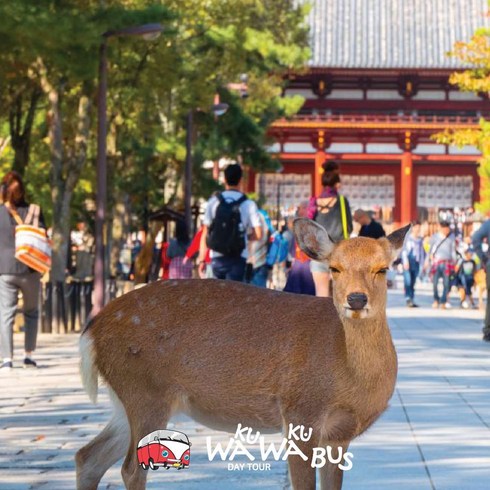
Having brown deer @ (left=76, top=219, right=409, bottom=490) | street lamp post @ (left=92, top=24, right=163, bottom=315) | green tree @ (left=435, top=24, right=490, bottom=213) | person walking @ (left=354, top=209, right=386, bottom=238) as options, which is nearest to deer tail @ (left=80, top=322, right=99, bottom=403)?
brown deer @ (left=76, top=219, right=409, bottom=490)

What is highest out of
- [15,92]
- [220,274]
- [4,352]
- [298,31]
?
[298,31]

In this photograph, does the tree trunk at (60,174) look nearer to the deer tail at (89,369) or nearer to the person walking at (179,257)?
the person walking at (179,257)

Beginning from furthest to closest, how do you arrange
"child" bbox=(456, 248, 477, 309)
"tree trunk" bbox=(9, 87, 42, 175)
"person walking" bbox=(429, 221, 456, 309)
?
"child" bbox=(456, 248, 477, 309) < "person walking" bbox=(429, 221, 456, 309) < "tree trunk" bbox=(9, 87, 42, 175)

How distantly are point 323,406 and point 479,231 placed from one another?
1389cm

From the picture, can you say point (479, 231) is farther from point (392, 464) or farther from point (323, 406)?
point (323, 406)

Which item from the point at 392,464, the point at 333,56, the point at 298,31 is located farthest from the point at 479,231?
the point at 333,56

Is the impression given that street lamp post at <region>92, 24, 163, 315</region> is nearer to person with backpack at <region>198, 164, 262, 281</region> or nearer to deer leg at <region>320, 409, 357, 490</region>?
person with backpack at <region>198, 164, 262, 281</region>

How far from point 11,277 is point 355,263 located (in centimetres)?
854

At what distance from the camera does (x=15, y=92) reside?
2783 cm

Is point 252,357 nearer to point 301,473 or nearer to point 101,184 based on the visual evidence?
point 301,473

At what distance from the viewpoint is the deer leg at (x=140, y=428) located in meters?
6.38

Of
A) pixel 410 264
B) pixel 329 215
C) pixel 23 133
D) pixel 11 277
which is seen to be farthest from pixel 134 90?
pixel 329 215

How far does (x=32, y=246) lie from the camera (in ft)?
46.5

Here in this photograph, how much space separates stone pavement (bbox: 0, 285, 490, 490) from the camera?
26.2 feet
